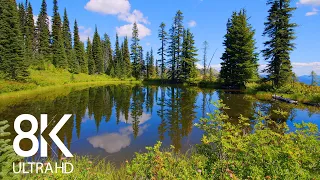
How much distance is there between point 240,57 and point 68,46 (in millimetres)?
47862

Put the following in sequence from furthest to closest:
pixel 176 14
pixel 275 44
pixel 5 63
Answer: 1. pixel 176 14
2. pixel 5 63
3. pixel 275 44

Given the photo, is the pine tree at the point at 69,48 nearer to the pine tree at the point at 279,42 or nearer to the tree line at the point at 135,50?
the tree line at the point at 135,50

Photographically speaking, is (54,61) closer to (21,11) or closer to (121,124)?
(21,11)

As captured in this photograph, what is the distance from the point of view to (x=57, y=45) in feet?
165

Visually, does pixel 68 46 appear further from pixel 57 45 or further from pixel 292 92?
pixel 292 92

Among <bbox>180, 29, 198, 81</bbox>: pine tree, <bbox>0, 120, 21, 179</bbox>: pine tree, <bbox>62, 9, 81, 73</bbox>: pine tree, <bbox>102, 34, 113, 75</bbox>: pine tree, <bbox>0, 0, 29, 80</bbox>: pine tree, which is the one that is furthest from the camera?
<bbox>102, 34, 113, 75</bbox>: pine tree

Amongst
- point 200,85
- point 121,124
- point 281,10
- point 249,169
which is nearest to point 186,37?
point 200,85

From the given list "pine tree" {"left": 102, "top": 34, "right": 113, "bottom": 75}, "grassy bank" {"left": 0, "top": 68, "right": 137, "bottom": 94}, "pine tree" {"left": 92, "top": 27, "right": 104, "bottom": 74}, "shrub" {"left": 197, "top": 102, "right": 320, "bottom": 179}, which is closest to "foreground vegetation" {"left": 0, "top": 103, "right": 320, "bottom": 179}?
"shrub" {"left": 197, "top": 102, "right": 320, "bottom": 179}

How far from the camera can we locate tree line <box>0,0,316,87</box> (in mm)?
24062

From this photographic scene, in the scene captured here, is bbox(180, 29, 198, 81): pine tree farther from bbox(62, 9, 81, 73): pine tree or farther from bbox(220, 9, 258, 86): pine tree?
bbox(62, 9, 81, 73): pine tree

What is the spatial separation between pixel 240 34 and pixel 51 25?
50.4m

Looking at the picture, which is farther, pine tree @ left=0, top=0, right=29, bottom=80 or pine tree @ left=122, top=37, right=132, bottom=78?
pine tree @ left=122, top=37, right=132, bottom=78

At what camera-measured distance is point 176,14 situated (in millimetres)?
49062

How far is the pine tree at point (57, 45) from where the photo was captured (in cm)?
4956
